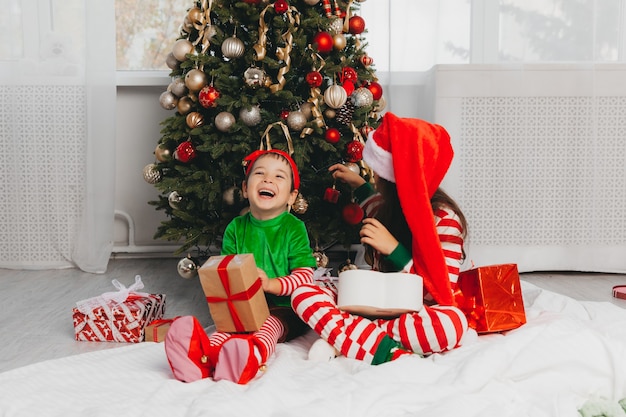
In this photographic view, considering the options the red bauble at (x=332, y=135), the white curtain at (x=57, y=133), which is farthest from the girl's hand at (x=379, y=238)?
the white curtain at (x=57, y=133)

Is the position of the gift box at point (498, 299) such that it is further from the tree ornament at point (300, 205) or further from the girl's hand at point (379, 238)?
the tree ornament at point (300, 205)

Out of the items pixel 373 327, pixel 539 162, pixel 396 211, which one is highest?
pixel 539 162

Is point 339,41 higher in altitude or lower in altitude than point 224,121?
higher

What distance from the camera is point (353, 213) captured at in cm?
212

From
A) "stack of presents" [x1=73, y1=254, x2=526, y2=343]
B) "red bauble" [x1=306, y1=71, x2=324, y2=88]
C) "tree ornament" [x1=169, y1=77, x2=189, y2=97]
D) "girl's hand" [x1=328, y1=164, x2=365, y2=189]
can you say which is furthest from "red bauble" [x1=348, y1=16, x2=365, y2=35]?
"stack of presents" [x1=73, y1=254, x2=526, y2=343]

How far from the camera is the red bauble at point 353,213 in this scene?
2.10m

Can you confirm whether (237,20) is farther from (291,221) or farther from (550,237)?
(550,237)

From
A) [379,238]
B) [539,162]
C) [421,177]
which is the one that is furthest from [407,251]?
[539,162]

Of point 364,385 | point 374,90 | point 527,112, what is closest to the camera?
point 364,385

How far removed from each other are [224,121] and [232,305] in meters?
0.72

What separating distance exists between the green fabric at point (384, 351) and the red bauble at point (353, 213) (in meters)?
0.64

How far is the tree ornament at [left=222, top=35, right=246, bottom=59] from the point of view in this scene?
2098 millimetres

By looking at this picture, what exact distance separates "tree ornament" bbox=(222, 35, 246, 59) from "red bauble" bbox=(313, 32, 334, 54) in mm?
240

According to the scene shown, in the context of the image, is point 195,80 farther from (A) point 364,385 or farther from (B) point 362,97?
(A) point 364,385
